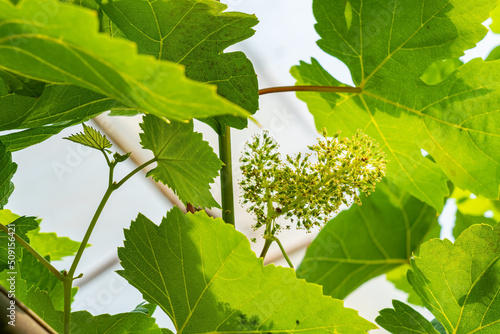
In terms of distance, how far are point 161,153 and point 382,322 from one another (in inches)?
12.7

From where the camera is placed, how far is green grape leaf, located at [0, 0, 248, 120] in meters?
0.18

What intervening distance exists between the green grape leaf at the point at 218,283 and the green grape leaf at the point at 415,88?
30 cm

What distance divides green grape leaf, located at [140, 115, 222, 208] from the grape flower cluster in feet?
0.14

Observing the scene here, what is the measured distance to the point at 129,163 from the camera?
5.69 feet

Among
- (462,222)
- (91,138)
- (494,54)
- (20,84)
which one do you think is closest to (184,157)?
(91,138)

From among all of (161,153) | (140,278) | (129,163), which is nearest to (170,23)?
(161,153)

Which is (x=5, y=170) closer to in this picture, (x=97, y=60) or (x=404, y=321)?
(x=97, y=60)

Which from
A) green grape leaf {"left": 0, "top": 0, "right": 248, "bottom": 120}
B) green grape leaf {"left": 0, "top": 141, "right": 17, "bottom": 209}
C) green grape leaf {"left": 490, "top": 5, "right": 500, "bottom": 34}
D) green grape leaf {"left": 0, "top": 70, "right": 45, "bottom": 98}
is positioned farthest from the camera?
green grape leaf {"left": 490, "top": 5, "right": 500, "bottom": 34}

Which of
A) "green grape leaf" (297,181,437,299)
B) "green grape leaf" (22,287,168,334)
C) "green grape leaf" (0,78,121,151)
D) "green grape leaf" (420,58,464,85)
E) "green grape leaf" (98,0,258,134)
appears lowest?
"green grape leaf" (22,287,168,334)

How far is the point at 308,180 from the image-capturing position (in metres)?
0.47

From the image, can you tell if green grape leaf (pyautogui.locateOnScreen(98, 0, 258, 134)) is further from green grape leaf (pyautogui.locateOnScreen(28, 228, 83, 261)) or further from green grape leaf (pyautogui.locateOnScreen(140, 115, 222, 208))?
green grape leaf (pyautogui.locateOnScreen(28, 228, 83, 261))

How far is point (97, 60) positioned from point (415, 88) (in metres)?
0.50

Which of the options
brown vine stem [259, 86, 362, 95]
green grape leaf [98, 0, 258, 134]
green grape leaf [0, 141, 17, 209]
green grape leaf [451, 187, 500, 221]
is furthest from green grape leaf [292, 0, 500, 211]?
green grape leaf [0, 141, 17, 209]

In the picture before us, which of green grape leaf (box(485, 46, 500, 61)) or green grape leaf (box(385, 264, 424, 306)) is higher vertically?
green grape leaf (box(485, 46, 500, 61))
